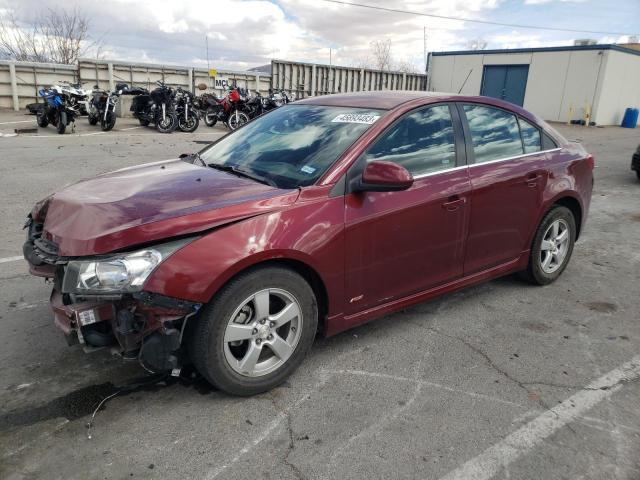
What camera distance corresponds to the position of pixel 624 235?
6.38 meters

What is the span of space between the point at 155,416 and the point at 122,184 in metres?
1.41

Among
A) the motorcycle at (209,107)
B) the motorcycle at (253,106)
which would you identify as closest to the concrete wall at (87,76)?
the motorcycle at (209,107)

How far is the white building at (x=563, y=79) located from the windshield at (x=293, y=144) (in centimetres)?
2611

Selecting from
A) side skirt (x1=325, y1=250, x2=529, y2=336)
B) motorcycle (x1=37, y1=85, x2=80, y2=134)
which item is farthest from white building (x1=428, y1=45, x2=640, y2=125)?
side skirt (x1=325, y1=250, x2=529, y2=336)

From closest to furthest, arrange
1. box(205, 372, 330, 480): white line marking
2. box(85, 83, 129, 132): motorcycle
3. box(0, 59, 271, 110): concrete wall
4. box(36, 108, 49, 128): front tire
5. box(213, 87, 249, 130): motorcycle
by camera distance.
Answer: box(205, 372, 330, 480): white line marking < box(36, 108, 49, 128): front tire < box(85, 83, 129, 132): motorcycle < box(213, 87, 249, 130): motorcycle < box(0, 59, 271, 110): concrete wall

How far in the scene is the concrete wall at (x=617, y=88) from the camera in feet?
82.8

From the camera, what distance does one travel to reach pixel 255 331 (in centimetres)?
277

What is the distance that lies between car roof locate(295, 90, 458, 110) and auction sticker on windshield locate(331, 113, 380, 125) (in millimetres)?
132

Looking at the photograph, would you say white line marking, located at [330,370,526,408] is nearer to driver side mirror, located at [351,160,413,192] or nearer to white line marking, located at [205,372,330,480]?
white line marking, located at [205,372,330,480]

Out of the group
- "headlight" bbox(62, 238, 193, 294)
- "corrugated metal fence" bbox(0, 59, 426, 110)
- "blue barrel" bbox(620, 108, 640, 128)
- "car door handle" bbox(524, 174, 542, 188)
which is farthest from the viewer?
"blue barrel" bbox(620, 108, 640, 128)

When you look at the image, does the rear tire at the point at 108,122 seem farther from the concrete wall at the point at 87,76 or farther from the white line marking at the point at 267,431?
the white line marking at the point at 267,431

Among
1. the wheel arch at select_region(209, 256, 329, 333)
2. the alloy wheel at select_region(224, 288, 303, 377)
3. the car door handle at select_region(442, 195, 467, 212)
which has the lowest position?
the alloy wheel at select_region(224, 288, 303, 377)

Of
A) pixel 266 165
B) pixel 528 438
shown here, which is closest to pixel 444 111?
pixel 266 165

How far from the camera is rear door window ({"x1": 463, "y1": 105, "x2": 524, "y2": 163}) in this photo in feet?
12.4
